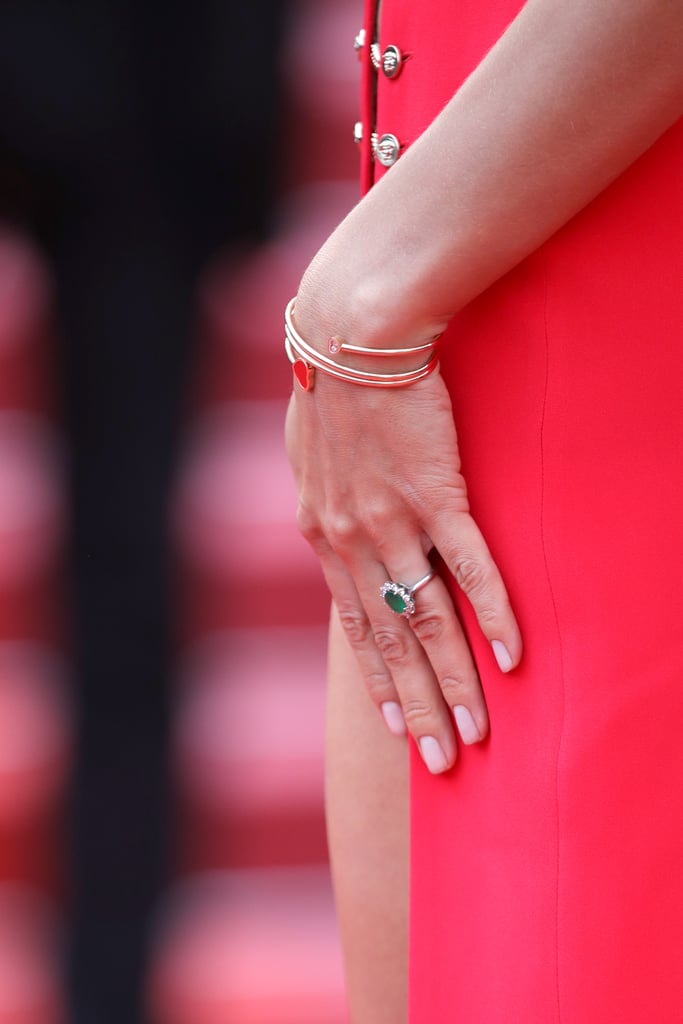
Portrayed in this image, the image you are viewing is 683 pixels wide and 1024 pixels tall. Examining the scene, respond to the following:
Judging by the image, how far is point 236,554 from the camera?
209 cm

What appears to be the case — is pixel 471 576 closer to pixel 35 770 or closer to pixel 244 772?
pixel 244 772

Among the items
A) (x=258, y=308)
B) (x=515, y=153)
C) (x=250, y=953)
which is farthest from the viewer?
(x=258, y=308)

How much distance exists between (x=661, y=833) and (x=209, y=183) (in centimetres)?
151

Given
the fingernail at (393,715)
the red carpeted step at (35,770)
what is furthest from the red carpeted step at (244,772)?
the fingernail at (393,715)

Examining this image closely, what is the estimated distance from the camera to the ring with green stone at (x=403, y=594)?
81 cm

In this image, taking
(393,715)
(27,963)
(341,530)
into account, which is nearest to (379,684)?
(393,715)

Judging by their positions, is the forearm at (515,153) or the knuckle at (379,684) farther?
the knuckle at (379,684)

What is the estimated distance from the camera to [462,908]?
0.83 meters

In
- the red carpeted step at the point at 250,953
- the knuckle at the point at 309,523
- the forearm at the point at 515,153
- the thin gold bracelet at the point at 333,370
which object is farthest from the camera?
the red carpeted step at the point at 250,953

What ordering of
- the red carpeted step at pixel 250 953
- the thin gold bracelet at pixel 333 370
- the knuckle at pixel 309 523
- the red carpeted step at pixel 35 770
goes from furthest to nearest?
the red carpeted step at pixel 35 770 < the red carpeted step at pixel 250 953 < the knuckle at pixel 309 523 < the thin gold bracelet at pixel 333 370

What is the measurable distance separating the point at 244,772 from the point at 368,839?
3.52ft

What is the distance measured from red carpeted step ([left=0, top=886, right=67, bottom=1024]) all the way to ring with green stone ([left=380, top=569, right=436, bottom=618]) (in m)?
1.40

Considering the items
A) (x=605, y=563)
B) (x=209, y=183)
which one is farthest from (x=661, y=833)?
(x=209, y=183)

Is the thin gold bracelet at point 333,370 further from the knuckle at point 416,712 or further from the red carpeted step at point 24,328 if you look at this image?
the red carpeted step at point 24,328
